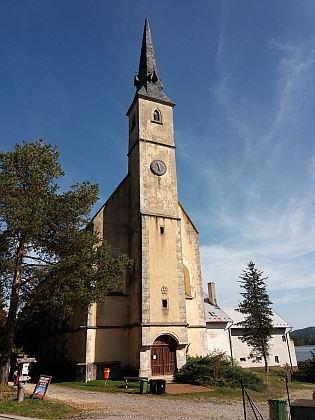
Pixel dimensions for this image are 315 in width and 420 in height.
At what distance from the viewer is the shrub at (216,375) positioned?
17.9 metres

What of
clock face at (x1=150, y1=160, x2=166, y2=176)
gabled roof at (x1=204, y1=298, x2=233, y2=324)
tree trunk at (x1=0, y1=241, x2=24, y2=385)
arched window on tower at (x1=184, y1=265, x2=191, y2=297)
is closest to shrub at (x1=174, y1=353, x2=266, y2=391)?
arched window on tower at (x1=184, y1=265, x2=191, y2=297)

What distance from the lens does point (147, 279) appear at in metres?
21.0

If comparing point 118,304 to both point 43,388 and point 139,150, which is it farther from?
point 139,150

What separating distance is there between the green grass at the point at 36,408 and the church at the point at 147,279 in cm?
792

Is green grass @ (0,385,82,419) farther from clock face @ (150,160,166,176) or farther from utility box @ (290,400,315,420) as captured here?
clock face @ (150,160,166,176)

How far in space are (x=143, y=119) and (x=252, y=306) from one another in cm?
1996

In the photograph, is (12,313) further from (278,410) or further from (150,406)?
(278,410)

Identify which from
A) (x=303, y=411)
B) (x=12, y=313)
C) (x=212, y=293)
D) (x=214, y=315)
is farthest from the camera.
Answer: (x=212, y=293)

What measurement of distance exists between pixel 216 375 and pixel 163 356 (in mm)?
3502

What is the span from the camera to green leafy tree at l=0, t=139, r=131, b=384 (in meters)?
15.1

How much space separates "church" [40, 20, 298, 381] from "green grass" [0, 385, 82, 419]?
7.92 metres

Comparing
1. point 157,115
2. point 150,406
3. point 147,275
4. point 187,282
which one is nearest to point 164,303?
point 147,275

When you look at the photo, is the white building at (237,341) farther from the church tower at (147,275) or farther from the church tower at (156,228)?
the church tower at (156,228)

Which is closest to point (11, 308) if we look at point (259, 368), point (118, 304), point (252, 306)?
point (118, 304)
